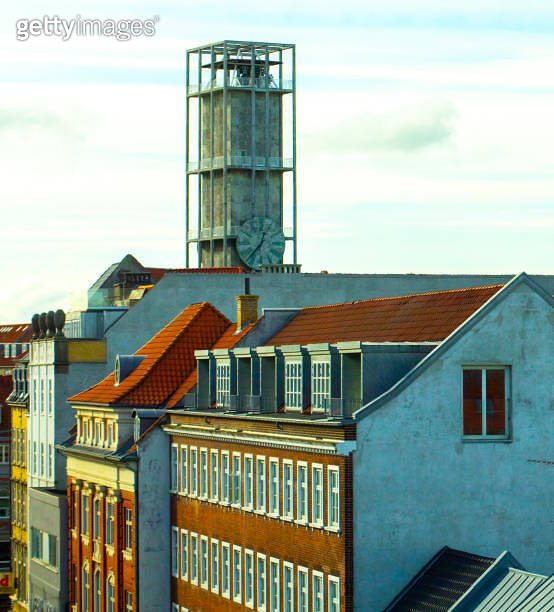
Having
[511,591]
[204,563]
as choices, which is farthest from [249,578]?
[511,591]

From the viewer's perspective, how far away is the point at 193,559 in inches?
2987

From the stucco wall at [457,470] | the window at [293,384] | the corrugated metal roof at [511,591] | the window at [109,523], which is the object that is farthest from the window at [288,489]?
the window at [109,523]

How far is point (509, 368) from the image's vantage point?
60.2m

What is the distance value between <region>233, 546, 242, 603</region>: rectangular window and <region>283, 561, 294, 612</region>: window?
533 cm

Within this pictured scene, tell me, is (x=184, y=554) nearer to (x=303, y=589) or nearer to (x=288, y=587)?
(x=288, y=587)

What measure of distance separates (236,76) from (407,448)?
10006 centimetres

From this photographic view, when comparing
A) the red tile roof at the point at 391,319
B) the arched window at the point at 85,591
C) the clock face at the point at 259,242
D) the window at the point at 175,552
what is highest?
the clock face at the point at 259,242

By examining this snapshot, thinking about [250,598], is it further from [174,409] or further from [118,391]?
[118,391]

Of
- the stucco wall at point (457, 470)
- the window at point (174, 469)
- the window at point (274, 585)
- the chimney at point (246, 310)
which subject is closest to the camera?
the stucco wall at point (457, 470)

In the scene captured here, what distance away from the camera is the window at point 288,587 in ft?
205

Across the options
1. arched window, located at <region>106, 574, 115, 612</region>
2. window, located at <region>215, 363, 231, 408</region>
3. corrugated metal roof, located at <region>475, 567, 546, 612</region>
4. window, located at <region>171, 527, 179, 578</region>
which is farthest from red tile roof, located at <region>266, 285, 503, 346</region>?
arched window, located at <region>106, 574, 115, 612</region>

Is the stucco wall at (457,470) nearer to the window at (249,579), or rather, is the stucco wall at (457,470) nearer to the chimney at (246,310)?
the window at (249,579)

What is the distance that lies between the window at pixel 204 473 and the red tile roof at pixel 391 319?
19.8 feet

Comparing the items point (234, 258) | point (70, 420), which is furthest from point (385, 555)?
point (234, 258)
